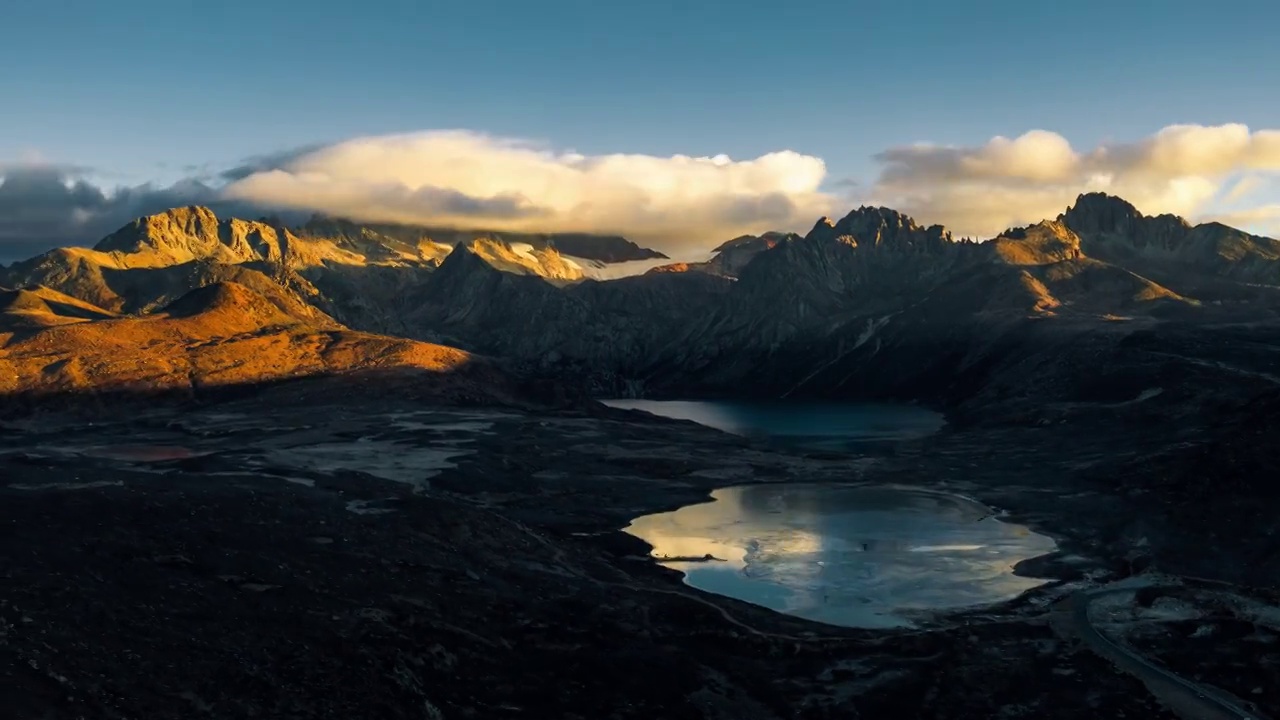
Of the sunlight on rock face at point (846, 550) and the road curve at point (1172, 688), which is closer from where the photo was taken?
the road curve at point (1172, 688)

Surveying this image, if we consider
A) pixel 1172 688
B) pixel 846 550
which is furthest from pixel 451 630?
pixel 846 550

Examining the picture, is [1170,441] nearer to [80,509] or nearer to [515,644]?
[515,644]

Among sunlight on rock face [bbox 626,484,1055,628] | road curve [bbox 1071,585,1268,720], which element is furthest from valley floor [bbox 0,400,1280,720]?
sunlight on rock face [bbox 626,484,1055,628]

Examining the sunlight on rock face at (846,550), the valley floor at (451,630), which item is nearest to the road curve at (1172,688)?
the valley floor at (451,630)

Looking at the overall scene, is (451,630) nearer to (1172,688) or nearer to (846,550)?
(1172,688)

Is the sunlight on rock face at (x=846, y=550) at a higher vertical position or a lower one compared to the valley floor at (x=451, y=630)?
lower

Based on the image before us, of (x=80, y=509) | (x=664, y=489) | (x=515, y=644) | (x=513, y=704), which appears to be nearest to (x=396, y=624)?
(x=515, y=644)

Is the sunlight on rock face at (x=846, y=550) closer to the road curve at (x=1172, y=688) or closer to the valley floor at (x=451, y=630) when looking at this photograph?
the valley floor at (x=451, y=630)
